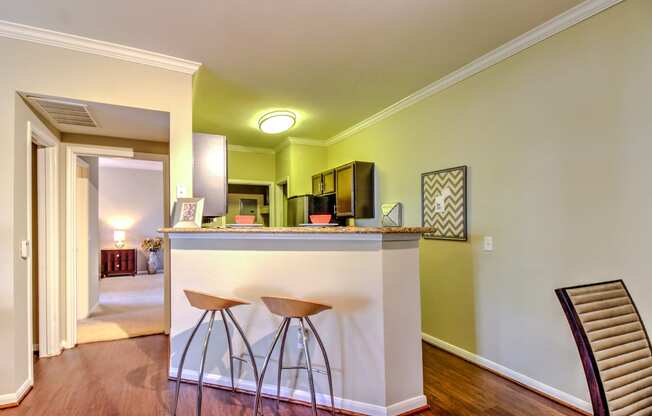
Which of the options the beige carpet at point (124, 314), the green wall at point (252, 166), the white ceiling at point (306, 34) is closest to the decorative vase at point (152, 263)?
the beige carpet at point (124, 314)

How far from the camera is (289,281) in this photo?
234 cm

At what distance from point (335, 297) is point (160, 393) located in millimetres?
1444

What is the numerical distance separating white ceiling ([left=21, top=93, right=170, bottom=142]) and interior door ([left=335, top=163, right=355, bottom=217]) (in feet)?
6.91

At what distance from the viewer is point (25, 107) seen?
249cm

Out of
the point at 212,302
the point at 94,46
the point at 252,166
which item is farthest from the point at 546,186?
the point at 252,166

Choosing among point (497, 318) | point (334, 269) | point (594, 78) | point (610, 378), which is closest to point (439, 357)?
point (497, 318)

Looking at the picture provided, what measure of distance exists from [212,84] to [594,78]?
3026 mm

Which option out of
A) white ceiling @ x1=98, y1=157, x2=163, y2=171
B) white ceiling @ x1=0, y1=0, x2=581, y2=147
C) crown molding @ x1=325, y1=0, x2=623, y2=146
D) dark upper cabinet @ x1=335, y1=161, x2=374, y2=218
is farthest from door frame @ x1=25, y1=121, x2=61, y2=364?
white ceiling @ x1=98, y1=157, x2=163, y2=171

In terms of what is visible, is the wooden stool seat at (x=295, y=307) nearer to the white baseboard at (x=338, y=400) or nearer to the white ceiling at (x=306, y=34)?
the white baseboard at (x=338, y=400)

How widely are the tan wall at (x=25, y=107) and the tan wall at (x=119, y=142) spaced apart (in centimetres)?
82

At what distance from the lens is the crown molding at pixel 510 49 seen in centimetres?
215

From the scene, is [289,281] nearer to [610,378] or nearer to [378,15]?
[610,378]

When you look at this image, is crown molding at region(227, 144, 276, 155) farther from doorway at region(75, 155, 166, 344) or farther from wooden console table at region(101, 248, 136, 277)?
wooden console table at region(101, 248, 136, 277)

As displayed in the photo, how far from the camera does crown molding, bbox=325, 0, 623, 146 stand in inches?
84.6
